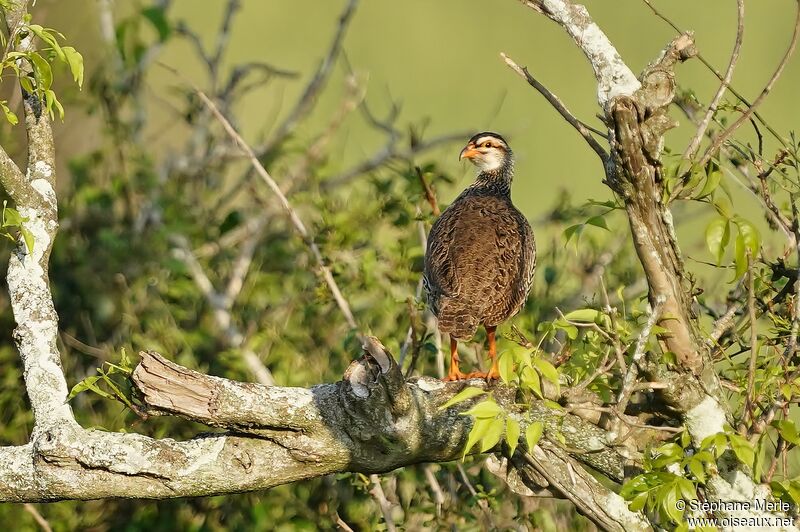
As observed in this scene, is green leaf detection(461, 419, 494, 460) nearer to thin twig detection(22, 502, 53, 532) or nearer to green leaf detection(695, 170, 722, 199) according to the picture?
green leaf detection(695, 170, 722, 199)

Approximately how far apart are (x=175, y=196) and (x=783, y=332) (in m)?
5.17

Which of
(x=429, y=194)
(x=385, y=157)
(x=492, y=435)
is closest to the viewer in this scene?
(x=492, y=435)

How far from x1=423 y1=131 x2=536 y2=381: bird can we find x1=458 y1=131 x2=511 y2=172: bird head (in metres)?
0.88

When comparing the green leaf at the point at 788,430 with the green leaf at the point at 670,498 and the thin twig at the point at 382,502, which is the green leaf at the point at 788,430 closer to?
the green leaf at the point at 670,498

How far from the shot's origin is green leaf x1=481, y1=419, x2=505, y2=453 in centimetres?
347

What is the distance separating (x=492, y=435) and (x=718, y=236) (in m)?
1.05

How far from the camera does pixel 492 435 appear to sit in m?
3.52

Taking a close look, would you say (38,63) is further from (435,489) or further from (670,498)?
(435,489)

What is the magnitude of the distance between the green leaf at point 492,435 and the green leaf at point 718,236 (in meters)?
0.94

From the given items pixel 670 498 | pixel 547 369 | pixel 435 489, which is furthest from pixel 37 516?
pixel 670 498

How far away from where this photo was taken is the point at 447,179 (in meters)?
6.82

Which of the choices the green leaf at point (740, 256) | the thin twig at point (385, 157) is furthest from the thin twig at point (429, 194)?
the green leaf at point (740, 256)

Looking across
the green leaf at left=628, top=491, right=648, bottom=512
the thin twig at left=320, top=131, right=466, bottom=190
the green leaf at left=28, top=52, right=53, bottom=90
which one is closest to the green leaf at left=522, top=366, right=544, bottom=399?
the green leaf at left=628, top=491, right=648, bottom=512

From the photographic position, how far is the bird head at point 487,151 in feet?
26.1
